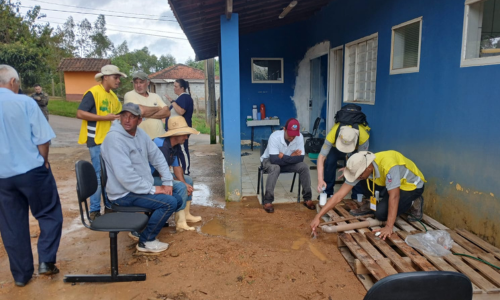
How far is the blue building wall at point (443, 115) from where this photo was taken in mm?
3246

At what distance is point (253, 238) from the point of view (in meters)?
3.79

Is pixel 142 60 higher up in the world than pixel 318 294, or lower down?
higher up

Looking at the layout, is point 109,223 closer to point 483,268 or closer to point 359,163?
point 359,163

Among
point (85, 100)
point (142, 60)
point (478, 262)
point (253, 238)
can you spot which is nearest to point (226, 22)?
point (85, 100)

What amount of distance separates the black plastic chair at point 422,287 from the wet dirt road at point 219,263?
4.91 ft

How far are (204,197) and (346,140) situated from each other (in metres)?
2.36

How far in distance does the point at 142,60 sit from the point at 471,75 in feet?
168

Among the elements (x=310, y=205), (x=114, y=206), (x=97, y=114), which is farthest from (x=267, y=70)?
(x=114, y=206)

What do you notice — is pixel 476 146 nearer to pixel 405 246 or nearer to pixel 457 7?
pixel 405 246

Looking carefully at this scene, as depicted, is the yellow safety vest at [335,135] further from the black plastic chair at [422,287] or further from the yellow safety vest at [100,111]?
the black plastic chair at [422,287]

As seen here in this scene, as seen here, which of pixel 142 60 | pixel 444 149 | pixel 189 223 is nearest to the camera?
pixel 444 149

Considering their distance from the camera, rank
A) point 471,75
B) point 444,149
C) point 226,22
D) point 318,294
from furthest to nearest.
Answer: point 226,22, point 444,149, point 471,75, point 318,294

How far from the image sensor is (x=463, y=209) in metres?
3.54

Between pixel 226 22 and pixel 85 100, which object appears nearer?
pixel 85 100
